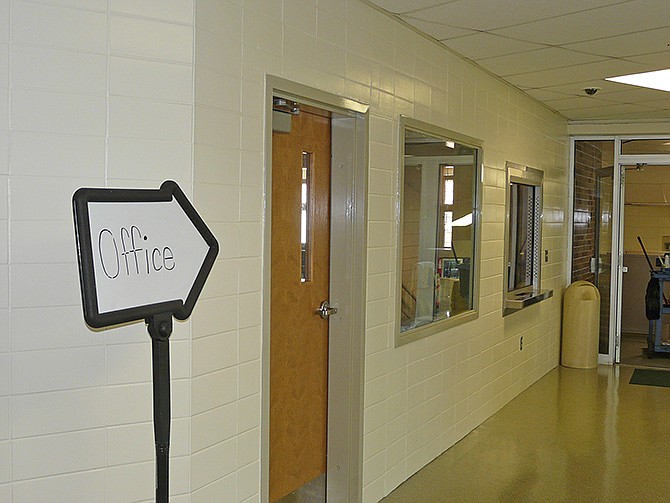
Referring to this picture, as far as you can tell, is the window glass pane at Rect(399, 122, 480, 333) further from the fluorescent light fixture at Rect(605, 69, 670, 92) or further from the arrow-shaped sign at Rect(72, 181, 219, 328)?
the arrow-shaped sign at Rect(72, 181, 219, 328)

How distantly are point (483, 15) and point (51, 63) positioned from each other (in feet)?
7.76

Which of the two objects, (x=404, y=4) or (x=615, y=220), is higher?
(x=404, y=4)

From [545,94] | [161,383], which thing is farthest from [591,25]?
[161,383]

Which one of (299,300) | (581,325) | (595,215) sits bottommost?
(581,325)

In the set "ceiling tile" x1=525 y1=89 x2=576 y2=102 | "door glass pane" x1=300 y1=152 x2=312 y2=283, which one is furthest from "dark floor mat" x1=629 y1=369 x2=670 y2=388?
"door glass pane" x1=300 y1=152 x2=312 y2=283

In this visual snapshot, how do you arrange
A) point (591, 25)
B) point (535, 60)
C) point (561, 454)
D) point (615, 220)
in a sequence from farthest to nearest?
point (615, 220), point (535, 60), point (561, 454), point (591, 25)

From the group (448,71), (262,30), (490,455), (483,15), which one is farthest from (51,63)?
(490,455)

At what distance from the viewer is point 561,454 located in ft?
16.6

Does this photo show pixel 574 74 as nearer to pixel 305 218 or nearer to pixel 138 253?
pixel 305 218

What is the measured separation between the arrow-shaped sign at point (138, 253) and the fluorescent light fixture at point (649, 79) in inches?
177

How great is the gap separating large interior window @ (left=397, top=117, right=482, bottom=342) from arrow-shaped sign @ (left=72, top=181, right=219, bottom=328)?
2.28 metres

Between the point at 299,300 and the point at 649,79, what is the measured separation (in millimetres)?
3639

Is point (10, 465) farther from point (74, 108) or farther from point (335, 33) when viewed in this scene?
point (335, 33)

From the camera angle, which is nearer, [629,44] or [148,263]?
[148,263]
